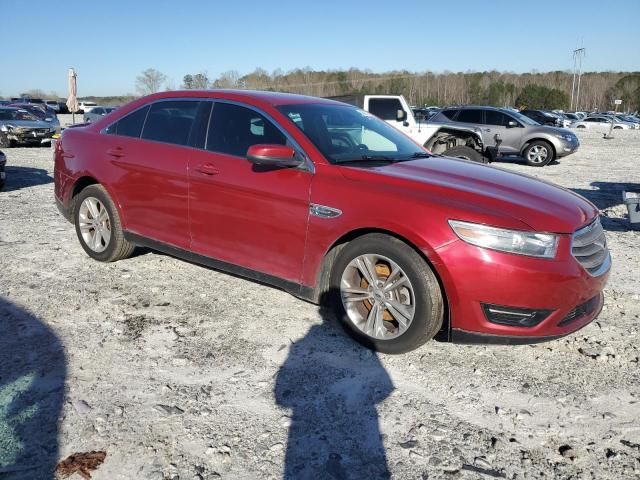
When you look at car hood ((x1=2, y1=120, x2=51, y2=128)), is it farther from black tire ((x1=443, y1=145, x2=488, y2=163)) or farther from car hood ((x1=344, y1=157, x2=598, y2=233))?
car hood ((x1=344, y1=157, x2=598, y2=233))

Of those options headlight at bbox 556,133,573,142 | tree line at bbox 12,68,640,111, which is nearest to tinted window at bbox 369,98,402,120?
headlight at bbox 556,133,573,142

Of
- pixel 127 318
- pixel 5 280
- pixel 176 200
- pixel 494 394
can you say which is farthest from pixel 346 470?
pixel 5 280

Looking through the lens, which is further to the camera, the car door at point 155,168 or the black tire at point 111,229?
the black tire at point 111,229

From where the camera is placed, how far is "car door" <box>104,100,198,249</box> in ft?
14.6

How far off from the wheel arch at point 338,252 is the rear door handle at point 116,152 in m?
2.34

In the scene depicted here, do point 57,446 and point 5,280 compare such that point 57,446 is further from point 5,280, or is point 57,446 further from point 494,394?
point 5,280

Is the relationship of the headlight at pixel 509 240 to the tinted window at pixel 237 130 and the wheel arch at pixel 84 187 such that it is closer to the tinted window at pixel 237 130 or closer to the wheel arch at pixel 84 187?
the tinted window at pixel 237 130

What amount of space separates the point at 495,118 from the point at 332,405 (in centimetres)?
1477

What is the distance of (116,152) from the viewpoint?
491 cm

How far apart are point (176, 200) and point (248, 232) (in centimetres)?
82

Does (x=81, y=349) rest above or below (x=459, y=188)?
below

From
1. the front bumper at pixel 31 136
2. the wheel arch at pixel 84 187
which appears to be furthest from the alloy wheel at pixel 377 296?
the front bumper at pixel 31 136

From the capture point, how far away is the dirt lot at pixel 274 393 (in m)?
2.50

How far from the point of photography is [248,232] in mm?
4016
